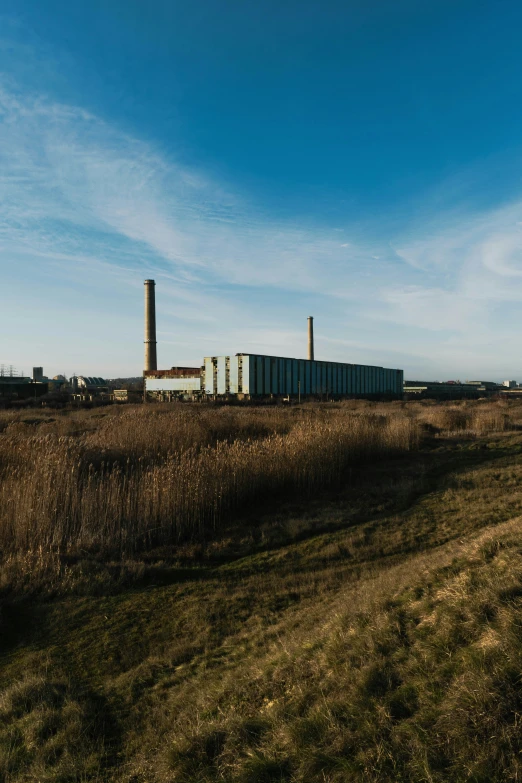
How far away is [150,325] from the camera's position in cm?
5497

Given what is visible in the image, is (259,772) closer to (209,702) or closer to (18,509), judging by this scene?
(209,702)

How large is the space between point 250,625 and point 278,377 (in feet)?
151

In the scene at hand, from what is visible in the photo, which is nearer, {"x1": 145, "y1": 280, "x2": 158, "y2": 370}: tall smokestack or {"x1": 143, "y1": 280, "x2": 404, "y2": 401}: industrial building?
{"x1": 143, "y1": 280, "x2": 404, "y2": 401}: industrial building

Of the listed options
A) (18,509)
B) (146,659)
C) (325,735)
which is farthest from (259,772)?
(18,509)

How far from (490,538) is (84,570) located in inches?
206

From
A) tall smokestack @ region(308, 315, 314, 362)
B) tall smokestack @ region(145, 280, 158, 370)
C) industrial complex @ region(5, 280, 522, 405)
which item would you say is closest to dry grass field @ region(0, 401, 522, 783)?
industrial complex @ region(5, 280, 522, 405)

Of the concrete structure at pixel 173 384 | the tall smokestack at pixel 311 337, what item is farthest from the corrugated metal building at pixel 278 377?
the tall smokestack at pixel 311 337

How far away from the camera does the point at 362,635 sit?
3.62 meters

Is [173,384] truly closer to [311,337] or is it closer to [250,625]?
[311,337]

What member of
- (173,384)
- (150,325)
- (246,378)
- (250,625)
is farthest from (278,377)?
(250,625)

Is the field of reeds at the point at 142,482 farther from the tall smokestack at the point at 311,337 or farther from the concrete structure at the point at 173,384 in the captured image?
the tall smokestack at the point at 311,337

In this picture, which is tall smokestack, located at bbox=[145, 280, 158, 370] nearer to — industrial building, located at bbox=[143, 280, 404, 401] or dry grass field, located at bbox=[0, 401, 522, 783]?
industrial building, located at bbox=[143, 280, 404, 401]

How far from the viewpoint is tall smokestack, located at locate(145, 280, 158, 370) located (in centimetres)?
5466

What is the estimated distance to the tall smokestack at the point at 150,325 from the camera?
54.7 meters
